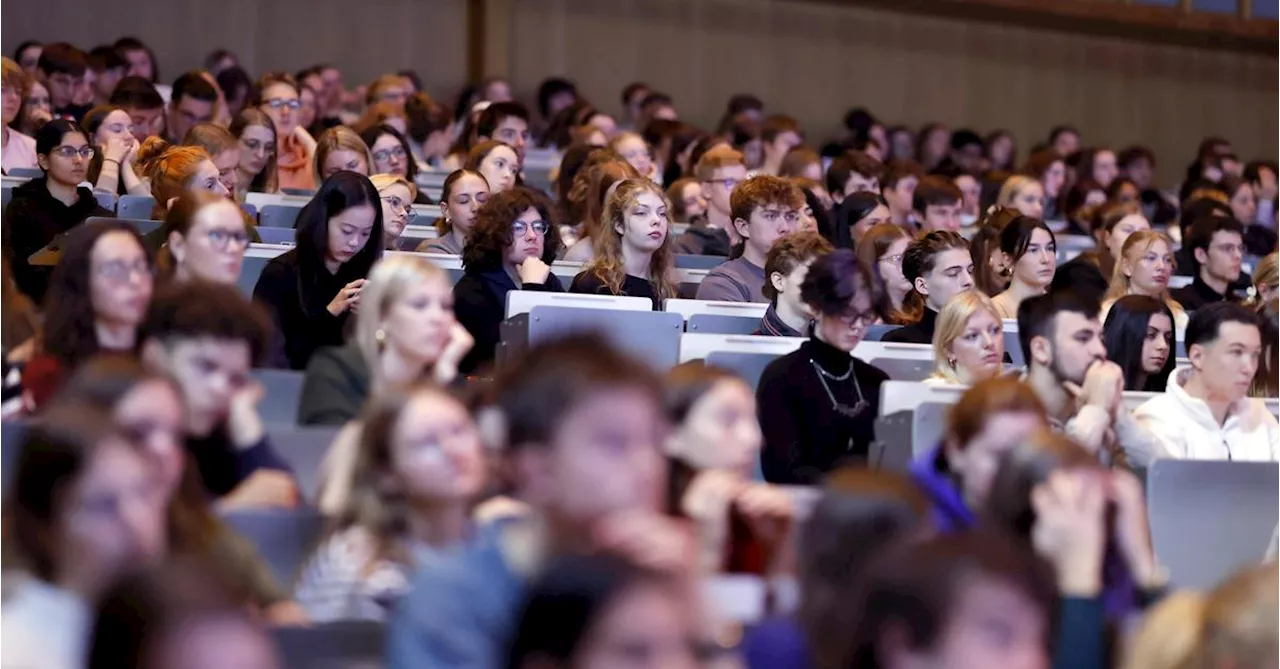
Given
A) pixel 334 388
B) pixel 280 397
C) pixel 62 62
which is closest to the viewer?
pixel 334 388

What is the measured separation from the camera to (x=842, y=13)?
1170 centimetres

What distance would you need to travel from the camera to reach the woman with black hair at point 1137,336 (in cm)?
490

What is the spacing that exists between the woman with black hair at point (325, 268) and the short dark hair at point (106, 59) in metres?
3.71

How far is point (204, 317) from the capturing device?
9.97 ft

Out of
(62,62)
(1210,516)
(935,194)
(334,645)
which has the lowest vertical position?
(1210,516)

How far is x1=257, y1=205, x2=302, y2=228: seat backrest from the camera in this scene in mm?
5980

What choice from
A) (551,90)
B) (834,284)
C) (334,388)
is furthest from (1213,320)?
(551,90)

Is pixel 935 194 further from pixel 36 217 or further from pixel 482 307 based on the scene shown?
pixel 36 217

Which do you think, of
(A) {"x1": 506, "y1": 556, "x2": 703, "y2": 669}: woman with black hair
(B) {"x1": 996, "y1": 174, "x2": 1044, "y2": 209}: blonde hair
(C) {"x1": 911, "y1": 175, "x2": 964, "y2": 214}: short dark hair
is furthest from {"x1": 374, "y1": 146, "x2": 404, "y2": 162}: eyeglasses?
(A) {"x1": 506, "y1": 556, "x2": 703, "y2": 669}: woman with black hair

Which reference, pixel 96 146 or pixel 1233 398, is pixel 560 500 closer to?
pixel 1233 398

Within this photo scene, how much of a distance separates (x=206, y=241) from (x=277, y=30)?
22.0 ft

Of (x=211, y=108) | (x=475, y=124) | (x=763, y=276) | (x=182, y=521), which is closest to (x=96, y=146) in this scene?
(x=211, y=108)

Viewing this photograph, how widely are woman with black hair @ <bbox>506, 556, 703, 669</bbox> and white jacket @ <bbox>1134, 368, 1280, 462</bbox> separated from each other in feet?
8.39

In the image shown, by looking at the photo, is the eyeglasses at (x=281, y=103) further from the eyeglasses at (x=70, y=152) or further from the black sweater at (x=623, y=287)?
the black sweater at (x=623, y=287)
